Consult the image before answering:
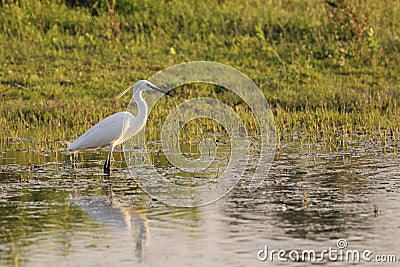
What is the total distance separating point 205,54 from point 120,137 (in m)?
6.84

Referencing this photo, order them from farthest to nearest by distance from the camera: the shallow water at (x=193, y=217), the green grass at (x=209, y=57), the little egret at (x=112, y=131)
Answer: the green grass at (x=209, y=57) → the little egret at (x=112, y=131) → the shallow water at (x=193, y=217)

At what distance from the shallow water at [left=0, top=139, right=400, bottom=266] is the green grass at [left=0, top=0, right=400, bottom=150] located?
2558 mm

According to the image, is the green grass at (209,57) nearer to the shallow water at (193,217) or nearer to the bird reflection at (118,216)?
the shallow water at (193,217)

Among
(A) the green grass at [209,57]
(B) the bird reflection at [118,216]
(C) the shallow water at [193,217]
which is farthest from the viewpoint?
(A) the green grass at [209,57]

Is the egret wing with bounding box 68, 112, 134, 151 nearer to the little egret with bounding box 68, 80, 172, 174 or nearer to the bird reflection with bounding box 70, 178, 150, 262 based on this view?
the little egret with bounding box 68, 80, 172, 174

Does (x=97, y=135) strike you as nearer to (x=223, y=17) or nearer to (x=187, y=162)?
(x=187, y=162)

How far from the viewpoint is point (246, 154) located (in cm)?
1148

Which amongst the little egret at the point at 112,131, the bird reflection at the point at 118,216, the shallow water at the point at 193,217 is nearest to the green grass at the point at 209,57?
the little egret at the point at 112,131

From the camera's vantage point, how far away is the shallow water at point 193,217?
6840 mm

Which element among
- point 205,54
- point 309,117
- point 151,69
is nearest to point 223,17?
point 205,54

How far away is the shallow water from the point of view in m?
6.84

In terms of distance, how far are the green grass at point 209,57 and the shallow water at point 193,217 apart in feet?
8.39

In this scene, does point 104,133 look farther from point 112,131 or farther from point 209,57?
point 209,57

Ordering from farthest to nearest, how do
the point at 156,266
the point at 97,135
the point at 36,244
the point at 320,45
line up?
the point at 320,45
the point at 97,135
the point at 36,244
the point at 156,266
